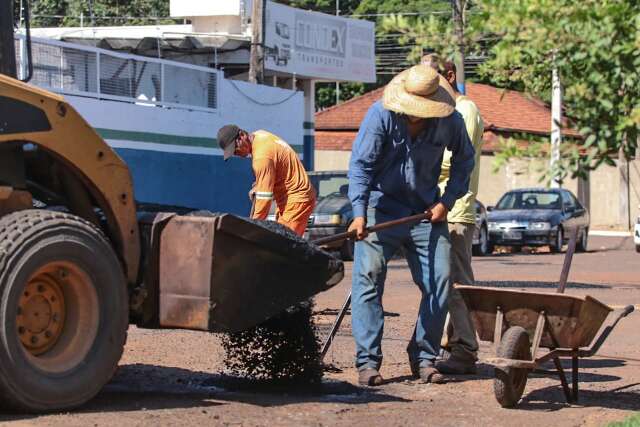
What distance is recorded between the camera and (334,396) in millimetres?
7812

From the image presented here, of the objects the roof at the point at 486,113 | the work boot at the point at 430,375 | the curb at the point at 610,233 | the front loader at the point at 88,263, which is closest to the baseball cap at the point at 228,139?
the work boot at the point at 430,375

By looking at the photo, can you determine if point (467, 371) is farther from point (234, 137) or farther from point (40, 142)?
point (40, 142)

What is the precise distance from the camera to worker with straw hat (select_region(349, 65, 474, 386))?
8.26 metres

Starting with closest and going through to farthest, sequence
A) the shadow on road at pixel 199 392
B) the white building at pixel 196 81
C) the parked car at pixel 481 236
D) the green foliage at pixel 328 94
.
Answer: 1. the shadow on road at pixel 199 392
2. the white building at pixel 196 81
3. the parked car at pixel 481 236
4. the green foliage at pixel 328 94

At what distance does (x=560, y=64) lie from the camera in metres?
5.03

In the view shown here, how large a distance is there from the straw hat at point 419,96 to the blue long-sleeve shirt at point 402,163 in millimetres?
105

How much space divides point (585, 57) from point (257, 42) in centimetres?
2602

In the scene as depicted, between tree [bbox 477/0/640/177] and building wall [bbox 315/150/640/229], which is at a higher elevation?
tree [bbox 477/0/640/177]

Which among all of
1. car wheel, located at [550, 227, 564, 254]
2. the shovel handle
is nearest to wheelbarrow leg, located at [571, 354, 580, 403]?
the shovel handle

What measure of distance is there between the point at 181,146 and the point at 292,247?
20.8 metres

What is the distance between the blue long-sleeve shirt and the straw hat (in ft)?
0.34

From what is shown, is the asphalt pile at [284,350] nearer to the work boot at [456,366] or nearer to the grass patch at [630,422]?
the work boot at [456,366]

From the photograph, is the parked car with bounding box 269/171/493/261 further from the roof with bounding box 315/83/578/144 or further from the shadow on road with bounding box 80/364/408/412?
the roof with bounding box 315/83/578/144

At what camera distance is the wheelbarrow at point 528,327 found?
7512 millimetres
